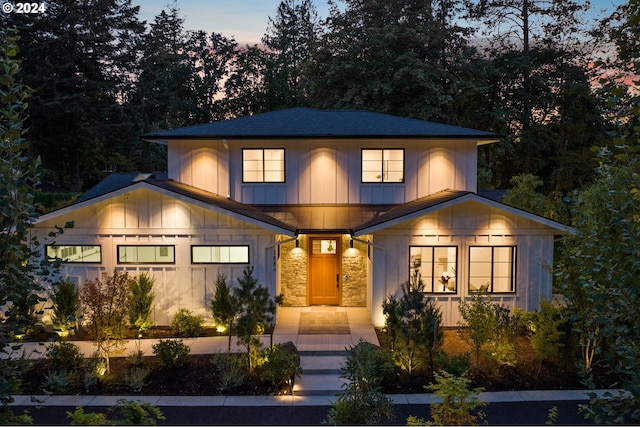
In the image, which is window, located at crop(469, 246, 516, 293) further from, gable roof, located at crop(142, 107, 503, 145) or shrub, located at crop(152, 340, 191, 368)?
shrub, located at crop(152, 340, 191, 368)

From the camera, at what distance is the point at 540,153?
31984 mm

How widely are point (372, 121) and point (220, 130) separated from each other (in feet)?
19.3

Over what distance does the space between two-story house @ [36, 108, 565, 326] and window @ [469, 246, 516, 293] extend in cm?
3

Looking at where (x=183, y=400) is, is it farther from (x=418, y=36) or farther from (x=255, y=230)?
Answer: (x=418, y=36)

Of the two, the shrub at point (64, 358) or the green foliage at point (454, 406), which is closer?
the green foliage at point (454, 406)

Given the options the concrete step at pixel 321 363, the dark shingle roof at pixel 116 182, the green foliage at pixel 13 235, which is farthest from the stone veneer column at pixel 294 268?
the green foliage at pixel 13 235

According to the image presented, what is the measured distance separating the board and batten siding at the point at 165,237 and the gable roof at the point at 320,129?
3.60 m

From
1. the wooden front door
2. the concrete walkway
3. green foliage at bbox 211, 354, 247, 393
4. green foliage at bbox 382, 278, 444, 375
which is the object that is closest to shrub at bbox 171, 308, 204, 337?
the concrete walkway

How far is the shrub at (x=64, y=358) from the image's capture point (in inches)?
429

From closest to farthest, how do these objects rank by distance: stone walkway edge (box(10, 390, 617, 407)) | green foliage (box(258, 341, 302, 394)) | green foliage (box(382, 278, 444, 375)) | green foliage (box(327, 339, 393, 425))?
green foliage (box(327, 339, 393, 425)) → stone walkway edge (box(10, 390, 617, 407)) → green foliage (box(258, 341, 302, 394)) → green foliage (box(382, 278, 444, 375))

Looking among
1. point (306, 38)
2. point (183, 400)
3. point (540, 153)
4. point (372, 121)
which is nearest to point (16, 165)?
point (183, 400)

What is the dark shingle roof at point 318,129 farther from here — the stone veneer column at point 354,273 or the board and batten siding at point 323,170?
the stone veneer column at point 354,273

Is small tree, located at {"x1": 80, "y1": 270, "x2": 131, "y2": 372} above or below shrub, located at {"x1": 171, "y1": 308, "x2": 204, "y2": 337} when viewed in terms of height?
above

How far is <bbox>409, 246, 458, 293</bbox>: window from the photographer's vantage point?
1449 cm
